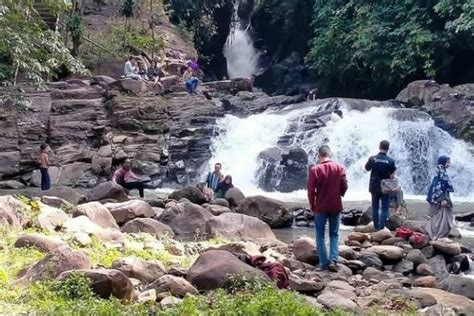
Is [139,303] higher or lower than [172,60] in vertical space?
lower

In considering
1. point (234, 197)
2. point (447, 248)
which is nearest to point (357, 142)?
point (234, 197)

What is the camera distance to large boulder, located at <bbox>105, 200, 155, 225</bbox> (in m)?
11.9

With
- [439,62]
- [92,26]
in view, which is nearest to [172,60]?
[92,26]

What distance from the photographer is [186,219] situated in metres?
12.0

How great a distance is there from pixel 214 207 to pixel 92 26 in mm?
21540

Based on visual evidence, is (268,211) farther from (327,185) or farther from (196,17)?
(196,17)

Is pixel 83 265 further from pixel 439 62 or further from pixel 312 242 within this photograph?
pixel 439 62

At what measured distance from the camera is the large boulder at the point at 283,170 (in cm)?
2170

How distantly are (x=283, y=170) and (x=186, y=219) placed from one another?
10.3m

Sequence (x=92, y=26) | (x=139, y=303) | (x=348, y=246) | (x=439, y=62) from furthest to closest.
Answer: (x=92, y=26), (x=439, y=62), (x=348, y=246), (x=139, y=303)

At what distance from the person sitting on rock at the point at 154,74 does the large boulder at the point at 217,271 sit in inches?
761

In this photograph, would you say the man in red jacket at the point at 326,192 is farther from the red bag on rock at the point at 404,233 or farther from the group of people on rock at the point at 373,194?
the red bag on rock at the point at 404,233

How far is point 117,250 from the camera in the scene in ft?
28.7

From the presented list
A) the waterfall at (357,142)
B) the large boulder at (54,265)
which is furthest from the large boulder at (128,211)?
the waterfall at (357,142)
